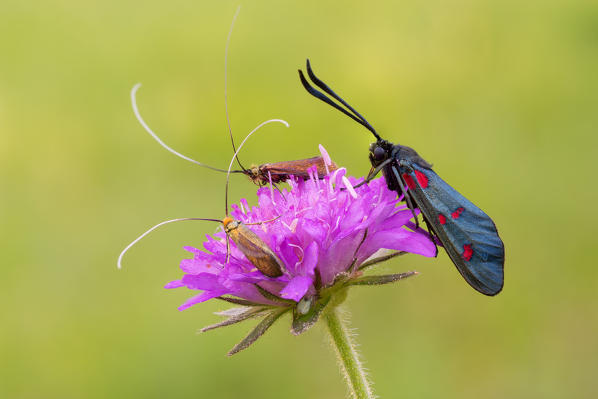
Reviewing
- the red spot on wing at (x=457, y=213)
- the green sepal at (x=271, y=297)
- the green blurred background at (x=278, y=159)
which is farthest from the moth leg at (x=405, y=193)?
the green blurred background at (x=278, y=159)

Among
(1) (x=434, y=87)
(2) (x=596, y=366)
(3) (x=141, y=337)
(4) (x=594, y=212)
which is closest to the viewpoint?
(2) (x=596, y=366)

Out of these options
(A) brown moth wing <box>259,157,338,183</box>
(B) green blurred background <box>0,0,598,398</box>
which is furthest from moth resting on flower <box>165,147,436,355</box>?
(B) green blurred background <box>0,0,598,398</box>

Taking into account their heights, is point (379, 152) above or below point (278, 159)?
below

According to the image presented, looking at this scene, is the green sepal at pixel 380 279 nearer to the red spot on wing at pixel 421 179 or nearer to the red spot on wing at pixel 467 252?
the red spot on wing at pixel 467 252

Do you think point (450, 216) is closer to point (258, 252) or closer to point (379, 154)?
point (379, 154)

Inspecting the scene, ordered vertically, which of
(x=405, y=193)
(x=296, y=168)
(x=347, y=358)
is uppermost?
(x=296, y=168)

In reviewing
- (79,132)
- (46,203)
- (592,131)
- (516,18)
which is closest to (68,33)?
(79,132)

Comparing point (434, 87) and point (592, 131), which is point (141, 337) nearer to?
point (434, 87)

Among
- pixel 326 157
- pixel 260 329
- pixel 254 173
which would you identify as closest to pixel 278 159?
pixel 254 173
